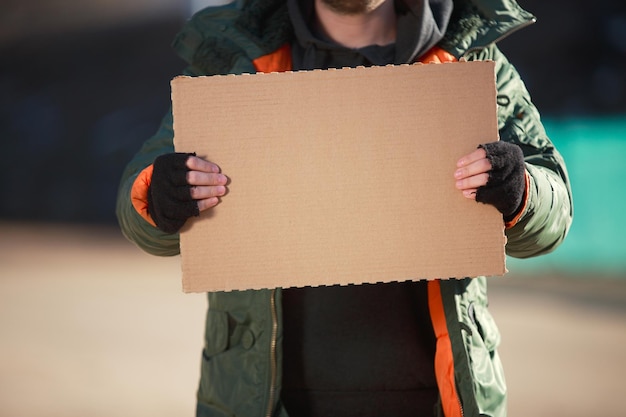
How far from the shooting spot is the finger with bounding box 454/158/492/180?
108 cm

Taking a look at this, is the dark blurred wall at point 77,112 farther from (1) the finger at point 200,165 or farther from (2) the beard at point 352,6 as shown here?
(1) the finger at point 200,165

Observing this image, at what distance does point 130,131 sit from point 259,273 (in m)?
4.82

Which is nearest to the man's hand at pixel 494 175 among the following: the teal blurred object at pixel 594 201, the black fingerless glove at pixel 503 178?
the black fingerless glove at pixel 503 178

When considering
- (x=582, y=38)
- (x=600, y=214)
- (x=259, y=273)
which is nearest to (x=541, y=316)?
(x=600, y=214)

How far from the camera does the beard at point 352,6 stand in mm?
1430

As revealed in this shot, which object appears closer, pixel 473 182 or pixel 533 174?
pixel 473 182

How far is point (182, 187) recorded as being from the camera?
108cm

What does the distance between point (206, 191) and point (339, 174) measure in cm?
20

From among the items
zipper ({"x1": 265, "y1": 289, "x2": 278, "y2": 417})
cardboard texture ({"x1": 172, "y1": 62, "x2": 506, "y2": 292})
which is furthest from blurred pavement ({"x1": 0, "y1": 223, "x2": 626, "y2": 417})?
cardboard texture ({"x1": 172, "y1": 62, "x2": 506, "y2": 292})

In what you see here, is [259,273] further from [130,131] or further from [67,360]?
[130,131]

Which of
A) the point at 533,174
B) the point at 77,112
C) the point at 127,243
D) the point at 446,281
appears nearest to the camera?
the point at 533,174

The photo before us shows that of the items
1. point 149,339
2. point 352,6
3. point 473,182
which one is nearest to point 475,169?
point 473,182

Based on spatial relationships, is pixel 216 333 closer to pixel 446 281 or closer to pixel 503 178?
pixel 446 281

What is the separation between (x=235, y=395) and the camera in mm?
1316
